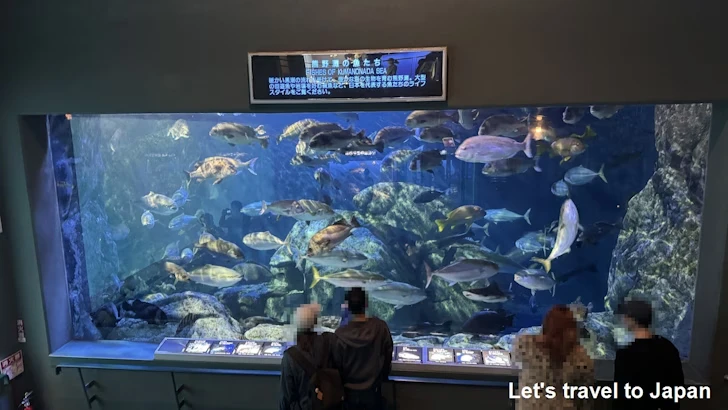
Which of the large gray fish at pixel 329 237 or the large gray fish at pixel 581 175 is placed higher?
the large gray fish at pixel 581 175

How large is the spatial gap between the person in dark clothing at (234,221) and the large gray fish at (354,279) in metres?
1.10

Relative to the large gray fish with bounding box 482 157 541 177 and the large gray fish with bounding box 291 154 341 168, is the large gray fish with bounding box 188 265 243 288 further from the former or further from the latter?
the large gray fish with bounding box 482 157 541 177

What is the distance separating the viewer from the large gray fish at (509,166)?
4.54 metres

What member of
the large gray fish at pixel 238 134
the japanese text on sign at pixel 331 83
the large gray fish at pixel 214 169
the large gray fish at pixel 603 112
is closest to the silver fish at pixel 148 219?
the large gray fish at pixel 214 169

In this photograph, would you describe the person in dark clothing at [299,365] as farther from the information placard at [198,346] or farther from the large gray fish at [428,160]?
the large gray fish at [428,160]

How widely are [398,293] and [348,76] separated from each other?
232 centimetres

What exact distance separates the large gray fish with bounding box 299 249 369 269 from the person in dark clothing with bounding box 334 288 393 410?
4.51ft

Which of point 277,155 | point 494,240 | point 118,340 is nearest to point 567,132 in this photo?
point 494,240

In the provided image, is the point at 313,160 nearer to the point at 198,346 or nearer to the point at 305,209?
the point at 305,209

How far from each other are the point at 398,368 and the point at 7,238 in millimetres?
3663

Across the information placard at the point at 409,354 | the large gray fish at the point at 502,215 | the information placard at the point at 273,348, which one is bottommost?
A: the information placard at the point at 409,354

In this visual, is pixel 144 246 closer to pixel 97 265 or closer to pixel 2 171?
pixel 97 265

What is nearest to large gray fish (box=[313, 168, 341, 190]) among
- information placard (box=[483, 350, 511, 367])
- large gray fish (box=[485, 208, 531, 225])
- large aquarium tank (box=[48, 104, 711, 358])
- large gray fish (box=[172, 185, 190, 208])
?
large aquarium tank (box=[48, 104, 711, 358])

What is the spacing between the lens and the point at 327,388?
3.03 m
